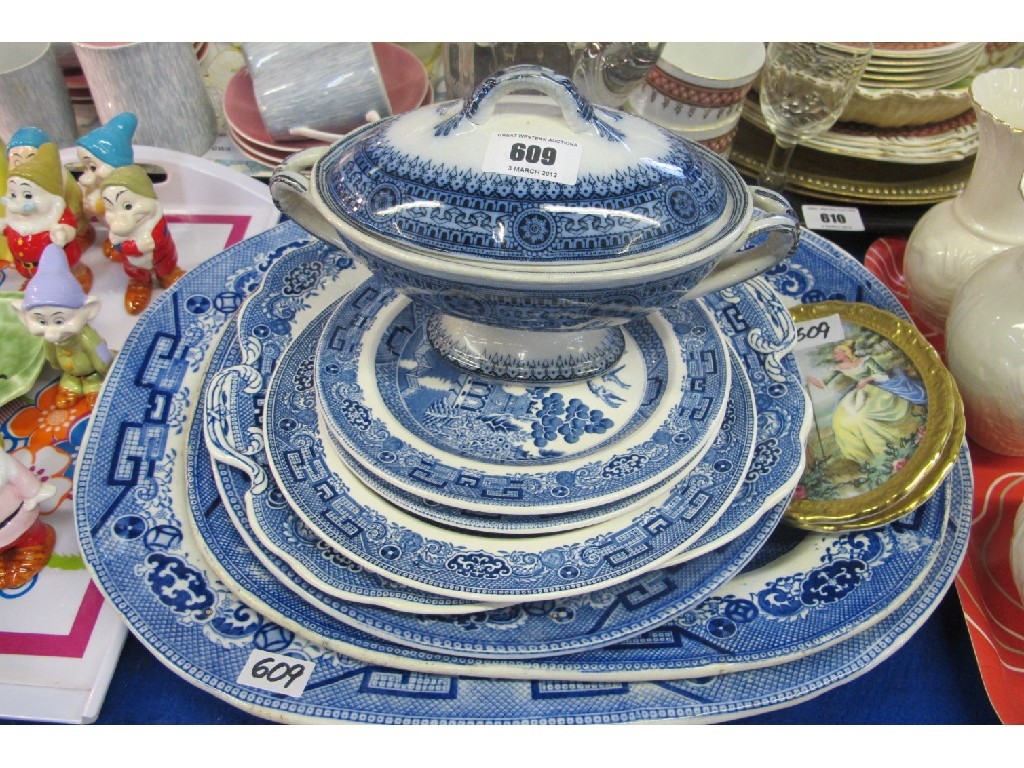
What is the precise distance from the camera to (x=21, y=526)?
2.64ft

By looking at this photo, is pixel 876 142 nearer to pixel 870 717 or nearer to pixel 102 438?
pixel 870 717

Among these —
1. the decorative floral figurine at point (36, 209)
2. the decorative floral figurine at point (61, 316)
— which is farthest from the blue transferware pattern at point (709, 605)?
the decorative floral figurine at point (36, 209)

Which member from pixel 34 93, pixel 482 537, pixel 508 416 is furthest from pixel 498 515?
pixel 34 93

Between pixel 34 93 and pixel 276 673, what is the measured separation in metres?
1.19

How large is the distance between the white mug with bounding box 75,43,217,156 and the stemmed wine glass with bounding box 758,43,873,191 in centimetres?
102

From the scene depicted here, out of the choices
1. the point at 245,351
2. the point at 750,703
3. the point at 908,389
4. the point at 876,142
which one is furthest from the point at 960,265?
the point at 245,351

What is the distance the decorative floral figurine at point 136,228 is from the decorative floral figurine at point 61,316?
6.6 inches

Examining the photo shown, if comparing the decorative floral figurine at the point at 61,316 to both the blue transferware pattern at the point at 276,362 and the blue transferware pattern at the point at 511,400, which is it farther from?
the blue transferware pattern at the point at 511,400

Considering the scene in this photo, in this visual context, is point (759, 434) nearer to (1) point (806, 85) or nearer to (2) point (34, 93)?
(1) point (806, 85)

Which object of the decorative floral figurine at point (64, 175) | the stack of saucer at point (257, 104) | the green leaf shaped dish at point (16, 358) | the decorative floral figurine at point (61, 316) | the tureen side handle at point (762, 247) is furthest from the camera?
the stack of saucer at point (257, 104)

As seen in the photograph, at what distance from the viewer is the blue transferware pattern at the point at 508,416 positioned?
29.1 inches

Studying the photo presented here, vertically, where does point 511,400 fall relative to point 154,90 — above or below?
above

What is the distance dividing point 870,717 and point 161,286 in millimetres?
1158

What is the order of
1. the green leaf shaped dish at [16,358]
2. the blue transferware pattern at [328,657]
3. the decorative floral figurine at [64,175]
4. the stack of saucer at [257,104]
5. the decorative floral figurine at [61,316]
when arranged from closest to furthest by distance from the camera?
the blue transferware pattern at [328,657] → the decorative floral figurine at [61,316] → the green leaf shaped dish at [16,358] → the decorative floral figurine at [64,175] → the stack of saucer at [257,104]
